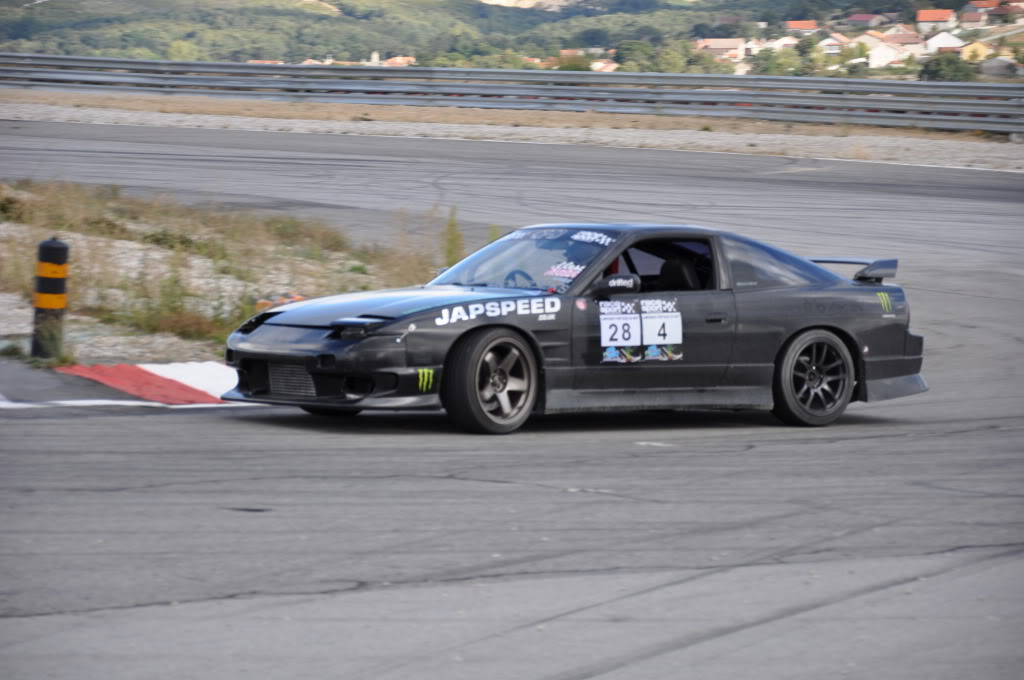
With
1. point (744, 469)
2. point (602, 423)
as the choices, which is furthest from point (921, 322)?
point (744, 469)

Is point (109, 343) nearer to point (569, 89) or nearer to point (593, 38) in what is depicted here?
point (569, 89)

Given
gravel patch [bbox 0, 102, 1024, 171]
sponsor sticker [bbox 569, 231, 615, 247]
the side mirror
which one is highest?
gravel patch [bbox 0, 102, 1024, 171]

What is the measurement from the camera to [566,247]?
9.27 m

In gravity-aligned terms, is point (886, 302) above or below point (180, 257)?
below

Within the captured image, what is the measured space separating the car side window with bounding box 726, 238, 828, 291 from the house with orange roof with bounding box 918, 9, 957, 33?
4496 cm

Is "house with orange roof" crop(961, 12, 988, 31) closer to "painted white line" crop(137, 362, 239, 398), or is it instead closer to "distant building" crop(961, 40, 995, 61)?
"distant building" crop(961, 40, 995, 61)

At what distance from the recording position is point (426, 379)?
328 inches

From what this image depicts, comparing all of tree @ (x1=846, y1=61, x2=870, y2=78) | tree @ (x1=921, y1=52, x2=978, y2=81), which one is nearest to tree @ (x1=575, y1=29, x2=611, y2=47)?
tree @ (x1=846, y1=61, x2=870, y2=78)

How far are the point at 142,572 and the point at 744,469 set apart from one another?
3655 mm

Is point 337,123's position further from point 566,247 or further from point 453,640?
point 453,640

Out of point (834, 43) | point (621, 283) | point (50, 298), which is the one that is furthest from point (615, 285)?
point (834, 43)

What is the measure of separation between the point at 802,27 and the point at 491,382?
52.8m

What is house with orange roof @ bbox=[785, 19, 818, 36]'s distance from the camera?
5609cm

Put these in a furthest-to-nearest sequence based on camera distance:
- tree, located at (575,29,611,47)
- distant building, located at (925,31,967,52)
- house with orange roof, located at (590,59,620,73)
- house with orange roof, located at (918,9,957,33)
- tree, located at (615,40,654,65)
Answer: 1. tree, located at (575,29,611,47)
2. house with orange roof, located at (918,9,957,33)
3. distant building, located at (925,31,967,52)
4. tree, located at (615,40,654,65)
5. house with orange roof, located at (590,59,620,73)
